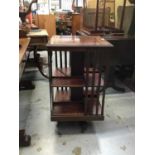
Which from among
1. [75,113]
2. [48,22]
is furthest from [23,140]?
[48,22]

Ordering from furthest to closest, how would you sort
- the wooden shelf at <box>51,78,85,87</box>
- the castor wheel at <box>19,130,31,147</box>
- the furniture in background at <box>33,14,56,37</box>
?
1. the furniture in background at <box>33,14,56,37</box>
2. the wooden shelf at <box>51,78,85,87</box>
3. the castor wheel at <box>19,130,31,147</box>

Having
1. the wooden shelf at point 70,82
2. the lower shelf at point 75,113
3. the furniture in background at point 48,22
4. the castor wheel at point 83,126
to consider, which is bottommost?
the castor wheel at point 83,126

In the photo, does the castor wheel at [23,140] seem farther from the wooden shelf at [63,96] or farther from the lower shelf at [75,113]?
the wooden shelf at [63,96]

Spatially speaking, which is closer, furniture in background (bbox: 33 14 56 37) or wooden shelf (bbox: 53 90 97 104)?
wooden shelf (bbox: 53 90 97 104)

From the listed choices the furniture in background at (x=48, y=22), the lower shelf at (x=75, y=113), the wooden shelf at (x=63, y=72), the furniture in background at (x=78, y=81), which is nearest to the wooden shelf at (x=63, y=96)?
the furniture in background at (x=78, y=81)

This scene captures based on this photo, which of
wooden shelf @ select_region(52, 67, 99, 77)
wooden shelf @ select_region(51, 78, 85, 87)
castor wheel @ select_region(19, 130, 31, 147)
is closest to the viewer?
castor wheel @ select_region(19, 130, 31, 147)

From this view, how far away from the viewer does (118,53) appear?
11.4ft

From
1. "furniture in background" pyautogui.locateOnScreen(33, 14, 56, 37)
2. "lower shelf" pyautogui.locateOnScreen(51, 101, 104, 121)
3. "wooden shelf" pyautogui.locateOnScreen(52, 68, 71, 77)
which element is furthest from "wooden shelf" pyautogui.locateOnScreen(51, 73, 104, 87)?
"furniture in background" pyautogui.locateOnScreen(33, 14, 56, 37)

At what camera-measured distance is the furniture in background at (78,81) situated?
7.50ft

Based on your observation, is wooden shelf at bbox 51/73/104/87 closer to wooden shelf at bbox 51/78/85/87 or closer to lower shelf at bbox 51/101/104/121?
wooden shelf at bbox 51/78/85/87

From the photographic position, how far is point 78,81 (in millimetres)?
2572

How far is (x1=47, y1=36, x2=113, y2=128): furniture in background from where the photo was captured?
2287mm

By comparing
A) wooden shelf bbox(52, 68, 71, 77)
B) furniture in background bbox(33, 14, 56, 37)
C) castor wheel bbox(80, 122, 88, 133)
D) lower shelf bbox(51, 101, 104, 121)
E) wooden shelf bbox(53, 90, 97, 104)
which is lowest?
castor wheel bbox(80, 122, 88, 133)
